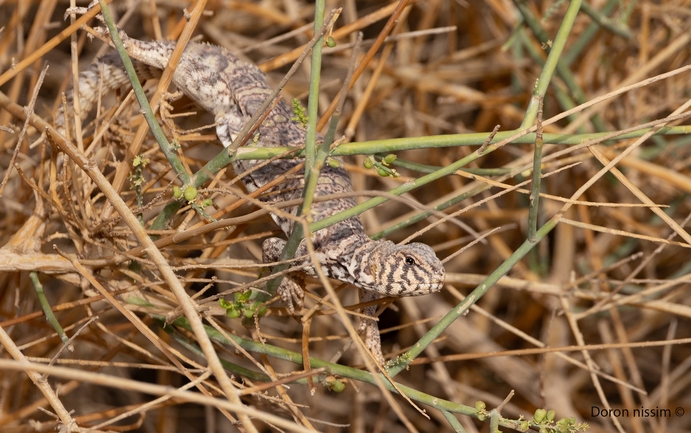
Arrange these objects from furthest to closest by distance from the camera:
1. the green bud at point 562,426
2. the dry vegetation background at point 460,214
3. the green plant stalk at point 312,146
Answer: the dry vegetation background at point 460,214 < the green bud at point 562,426 < the green plant stalk at point 312,146

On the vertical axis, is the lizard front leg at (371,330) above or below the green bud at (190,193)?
below

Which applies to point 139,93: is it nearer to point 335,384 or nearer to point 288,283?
point 288,283

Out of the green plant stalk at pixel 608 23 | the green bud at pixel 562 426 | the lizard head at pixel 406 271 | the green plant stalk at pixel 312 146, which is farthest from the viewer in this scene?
the green plant stalk at pixel 608 23

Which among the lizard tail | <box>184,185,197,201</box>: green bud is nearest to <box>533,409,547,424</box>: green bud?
<box>184,185,197,201</box>: green bud

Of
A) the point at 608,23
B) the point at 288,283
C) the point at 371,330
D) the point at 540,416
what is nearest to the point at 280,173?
the point at 288,283

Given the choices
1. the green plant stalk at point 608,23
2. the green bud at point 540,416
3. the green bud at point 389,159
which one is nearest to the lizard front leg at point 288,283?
the green bud at point 389,159

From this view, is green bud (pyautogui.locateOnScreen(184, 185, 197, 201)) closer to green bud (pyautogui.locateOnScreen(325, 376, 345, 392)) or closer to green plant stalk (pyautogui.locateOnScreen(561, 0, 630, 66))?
green bud (pyautogui.locateOnScreen(325, 376, 345, 392))

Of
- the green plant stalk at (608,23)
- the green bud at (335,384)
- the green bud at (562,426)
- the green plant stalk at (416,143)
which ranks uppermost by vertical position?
the green plant stalk at (608,23)

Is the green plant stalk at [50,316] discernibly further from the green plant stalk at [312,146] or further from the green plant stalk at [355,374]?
the green plant stalk at [312,146]
